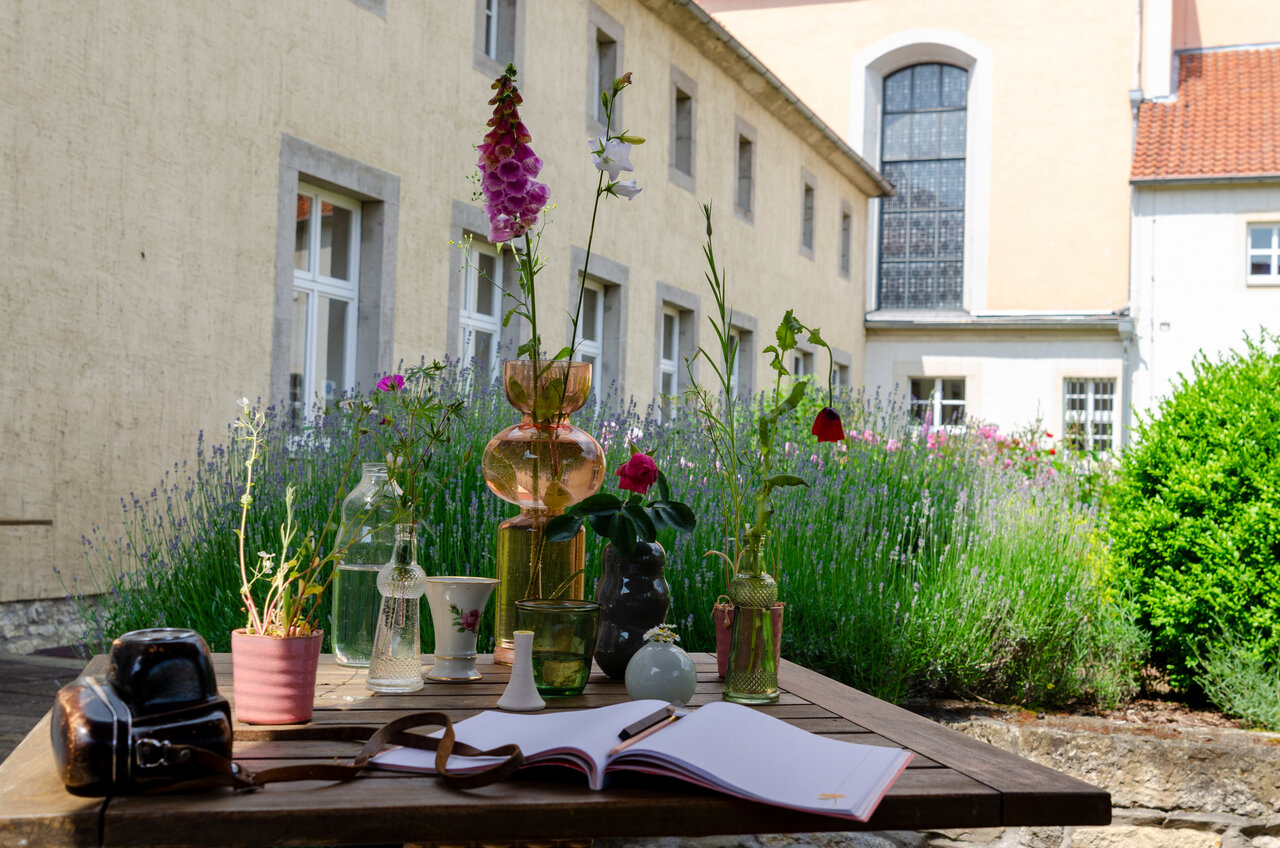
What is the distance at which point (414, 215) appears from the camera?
8.16 m

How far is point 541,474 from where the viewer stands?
2.06 m

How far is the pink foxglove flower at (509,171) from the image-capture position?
1.94m

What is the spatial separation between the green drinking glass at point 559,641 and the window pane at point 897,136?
21.1 meters

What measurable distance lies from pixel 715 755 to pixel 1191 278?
18.9m

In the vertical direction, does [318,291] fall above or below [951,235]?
below

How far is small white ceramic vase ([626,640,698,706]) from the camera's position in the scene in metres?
1.75

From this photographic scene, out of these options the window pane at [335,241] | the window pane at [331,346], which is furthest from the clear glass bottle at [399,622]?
the window pane at [335,241]

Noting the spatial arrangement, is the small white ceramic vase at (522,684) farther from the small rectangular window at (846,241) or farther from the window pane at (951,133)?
the window pane at (951,133)

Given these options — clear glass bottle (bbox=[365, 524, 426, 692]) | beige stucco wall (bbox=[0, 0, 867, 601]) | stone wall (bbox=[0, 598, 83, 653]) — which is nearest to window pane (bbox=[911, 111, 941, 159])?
beige stucco wall (bbox=[0, 0, 867, 601])

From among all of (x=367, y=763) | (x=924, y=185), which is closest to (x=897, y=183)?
(x=924, y=185)

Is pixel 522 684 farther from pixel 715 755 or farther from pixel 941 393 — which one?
pixel 941 393

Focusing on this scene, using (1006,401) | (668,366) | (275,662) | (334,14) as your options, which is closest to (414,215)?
(334,14)

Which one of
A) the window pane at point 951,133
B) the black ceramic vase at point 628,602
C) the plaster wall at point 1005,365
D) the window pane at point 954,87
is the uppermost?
the window pane at point 954,87

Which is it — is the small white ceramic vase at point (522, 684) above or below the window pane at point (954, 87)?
below
